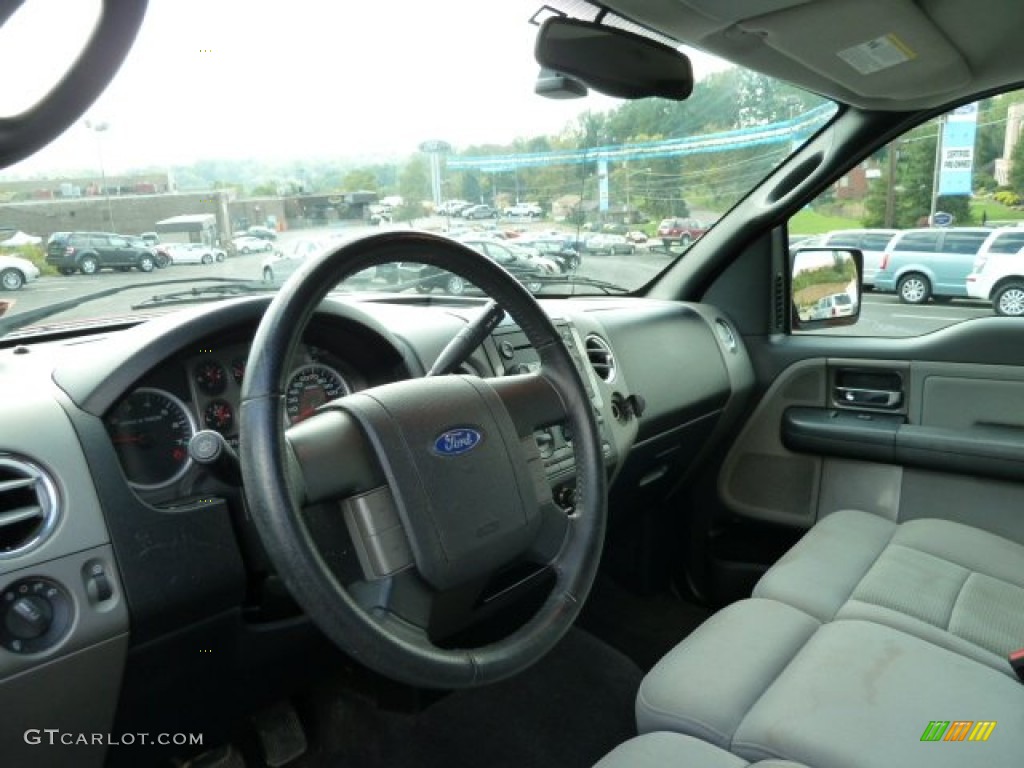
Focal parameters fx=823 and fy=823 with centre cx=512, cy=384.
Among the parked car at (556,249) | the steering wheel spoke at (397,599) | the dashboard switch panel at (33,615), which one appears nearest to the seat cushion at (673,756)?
the steering wheel spoke at (397,599)

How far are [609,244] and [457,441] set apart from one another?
1.81 metres

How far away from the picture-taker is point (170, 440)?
1.54 m

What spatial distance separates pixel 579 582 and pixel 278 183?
1.32 meters

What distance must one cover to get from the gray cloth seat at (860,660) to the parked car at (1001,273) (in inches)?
37.0

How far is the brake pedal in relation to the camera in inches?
85.2

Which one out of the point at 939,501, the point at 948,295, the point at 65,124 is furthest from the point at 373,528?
the point at 948,295

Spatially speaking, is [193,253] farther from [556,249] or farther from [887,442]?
[887,442]

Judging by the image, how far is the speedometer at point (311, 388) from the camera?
1688 mm

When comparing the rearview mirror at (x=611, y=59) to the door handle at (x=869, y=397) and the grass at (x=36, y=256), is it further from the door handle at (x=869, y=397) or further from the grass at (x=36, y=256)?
the door handle at (x=869, y=397)

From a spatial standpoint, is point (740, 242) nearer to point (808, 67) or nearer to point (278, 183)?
point (808, 67)

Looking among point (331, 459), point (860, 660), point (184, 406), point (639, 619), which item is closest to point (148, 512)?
point (184, 406)

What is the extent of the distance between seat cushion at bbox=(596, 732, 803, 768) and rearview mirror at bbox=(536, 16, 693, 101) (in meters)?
1.39

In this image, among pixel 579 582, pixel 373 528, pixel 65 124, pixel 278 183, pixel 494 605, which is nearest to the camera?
pixel 65 124

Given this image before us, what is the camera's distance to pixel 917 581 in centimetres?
195
